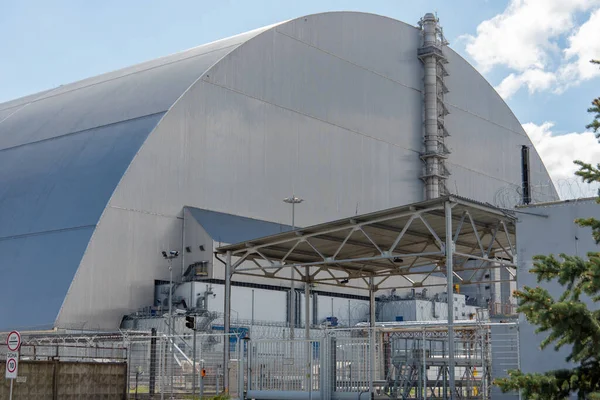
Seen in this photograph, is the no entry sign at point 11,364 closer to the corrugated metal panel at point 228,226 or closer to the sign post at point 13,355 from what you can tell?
the sign post at point 13,355

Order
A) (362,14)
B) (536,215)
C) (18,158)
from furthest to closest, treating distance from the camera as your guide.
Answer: (362,14) → (18,158) → (536,215)

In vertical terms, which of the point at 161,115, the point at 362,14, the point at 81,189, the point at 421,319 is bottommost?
the point at 421,319

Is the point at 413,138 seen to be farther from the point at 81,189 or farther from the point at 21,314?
the point at 21,314

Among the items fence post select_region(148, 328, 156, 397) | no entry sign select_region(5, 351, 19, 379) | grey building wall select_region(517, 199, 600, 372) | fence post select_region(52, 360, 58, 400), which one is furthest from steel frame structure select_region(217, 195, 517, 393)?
no entry sign select_region(5, 351, 19, 379)

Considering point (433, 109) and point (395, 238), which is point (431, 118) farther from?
point (395, 238)

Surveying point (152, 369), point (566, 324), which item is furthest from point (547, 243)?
point (152, 369)

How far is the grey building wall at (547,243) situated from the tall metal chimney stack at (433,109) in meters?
42.7

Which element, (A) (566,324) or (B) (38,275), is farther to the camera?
(B) (38,275)

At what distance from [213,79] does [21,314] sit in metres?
17.9

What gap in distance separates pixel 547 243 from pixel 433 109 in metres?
45.3

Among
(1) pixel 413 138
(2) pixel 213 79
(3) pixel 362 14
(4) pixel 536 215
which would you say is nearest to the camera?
(4) pixel 536 215

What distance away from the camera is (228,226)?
52.0 metres

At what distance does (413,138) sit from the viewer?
67.0 meters

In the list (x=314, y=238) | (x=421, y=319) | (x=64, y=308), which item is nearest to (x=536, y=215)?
(x=314, y=238)
